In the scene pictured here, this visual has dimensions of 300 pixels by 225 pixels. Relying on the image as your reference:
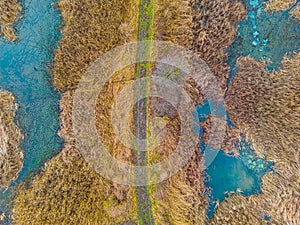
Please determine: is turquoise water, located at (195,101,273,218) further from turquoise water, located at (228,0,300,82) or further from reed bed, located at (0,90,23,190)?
reed bed, located at (0,90,23,190)

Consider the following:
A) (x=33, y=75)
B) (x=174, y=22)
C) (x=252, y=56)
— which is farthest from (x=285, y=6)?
(x=33, y=75)

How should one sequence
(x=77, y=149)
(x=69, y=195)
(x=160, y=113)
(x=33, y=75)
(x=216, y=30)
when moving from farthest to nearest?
1. (x=33, y=75)
2. (x=77, y=149)
3. (x=69, y=195)
4. (x=160, y=113)
5. (x=216, y=30)

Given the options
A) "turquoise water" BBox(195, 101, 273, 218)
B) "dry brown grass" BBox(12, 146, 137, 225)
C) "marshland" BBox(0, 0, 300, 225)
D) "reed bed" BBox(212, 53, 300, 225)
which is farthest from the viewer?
"turquoise water" BBox(195, 101, 273, 218)

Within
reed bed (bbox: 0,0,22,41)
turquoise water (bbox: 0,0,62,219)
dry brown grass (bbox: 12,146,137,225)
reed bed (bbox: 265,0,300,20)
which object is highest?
reed bed (bbox: 265,0,300,20)

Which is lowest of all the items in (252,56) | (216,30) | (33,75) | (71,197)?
(71,197)

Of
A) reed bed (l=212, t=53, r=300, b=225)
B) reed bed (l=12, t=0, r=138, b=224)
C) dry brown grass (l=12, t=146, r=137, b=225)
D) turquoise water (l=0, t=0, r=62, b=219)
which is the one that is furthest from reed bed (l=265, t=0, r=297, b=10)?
dry brown grass (l=12, t=146, r=137, b=225)

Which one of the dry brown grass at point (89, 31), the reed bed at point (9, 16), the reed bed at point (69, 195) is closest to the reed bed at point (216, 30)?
the dry brown grass at point (89, 31)

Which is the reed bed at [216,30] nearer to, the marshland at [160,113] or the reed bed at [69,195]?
the marshland at [160,113]

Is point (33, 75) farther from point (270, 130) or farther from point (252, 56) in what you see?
point (270, 130)
